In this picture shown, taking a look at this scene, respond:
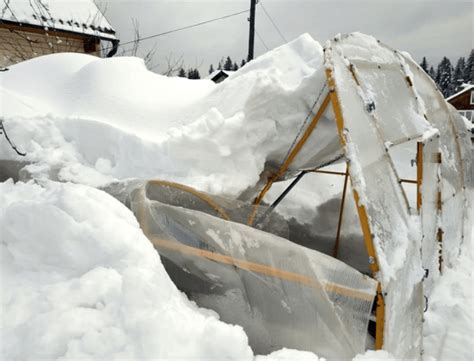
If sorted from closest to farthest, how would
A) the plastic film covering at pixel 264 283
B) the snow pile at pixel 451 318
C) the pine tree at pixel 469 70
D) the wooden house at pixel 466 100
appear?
the plastic film covering at pixel 264 283
the snow pile at pixel 451 318
the wooden house at pixel 466 100
the pine tree at pixel 469 70

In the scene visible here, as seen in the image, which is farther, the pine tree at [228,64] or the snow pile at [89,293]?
the pine tree at [228,64]

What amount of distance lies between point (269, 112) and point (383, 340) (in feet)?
8.83

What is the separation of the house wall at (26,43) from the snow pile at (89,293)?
45.2ft

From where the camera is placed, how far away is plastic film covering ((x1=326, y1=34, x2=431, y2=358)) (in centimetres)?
245

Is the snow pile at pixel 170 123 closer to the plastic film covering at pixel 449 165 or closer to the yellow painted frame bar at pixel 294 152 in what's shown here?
the yellow painted frame bar at pixel 294 152

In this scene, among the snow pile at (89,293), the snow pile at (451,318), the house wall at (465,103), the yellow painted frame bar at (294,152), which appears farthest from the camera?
the house wall at (465,103)

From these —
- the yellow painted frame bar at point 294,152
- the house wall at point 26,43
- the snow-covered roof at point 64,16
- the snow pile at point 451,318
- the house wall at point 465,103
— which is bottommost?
the snow pile at point 451,318

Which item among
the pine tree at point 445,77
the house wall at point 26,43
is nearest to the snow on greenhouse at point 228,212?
the house wall at point 26,43

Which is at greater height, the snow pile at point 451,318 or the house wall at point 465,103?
the house wall at point 465,103

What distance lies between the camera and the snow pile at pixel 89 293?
179 centimetres

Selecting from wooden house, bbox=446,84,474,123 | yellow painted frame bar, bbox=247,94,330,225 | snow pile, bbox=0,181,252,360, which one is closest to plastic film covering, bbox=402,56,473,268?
yellow painted frame bar, bbox=247,94,330,225

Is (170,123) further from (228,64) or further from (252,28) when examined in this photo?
(228,64)

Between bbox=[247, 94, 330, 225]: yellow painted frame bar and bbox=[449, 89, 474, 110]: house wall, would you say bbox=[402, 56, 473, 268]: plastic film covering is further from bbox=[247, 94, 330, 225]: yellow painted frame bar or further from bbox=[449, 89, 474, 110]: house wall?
bbox=[449, 89, 474, 110]: house wall

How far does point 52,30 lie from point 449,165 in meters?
15.1
